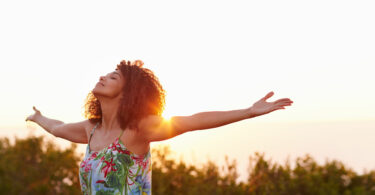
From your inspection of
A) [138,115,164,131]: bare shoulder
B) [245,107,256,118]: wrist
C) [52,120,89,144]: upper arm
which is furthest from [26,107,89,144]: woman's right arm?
[245,107,256,118]: wrist

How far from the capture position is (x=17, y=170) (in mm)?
7203

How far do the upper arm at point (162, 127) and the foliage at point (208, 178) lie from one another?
8.44ft

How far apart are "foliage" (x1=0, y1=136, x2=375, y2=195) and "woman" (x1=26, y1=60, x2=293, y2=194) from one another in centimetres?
241

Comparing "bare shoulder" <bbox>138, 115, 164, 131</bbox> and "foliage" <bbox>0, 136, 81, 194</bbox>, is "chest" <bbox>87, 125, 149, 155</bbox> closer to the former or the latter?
"bare shoulder" <bbox>138, 115, 164, 131</bbox>

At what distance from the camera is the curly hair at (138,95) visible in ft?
11.9

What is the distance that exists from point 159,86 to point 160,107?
0.19m

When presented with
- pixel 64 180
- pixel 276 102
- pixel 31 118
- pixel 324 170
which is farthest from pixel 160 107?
pixel 64 180

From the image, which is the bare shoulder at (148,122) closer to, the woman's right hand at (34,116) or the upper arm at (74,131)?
the upper arm at (74,131)

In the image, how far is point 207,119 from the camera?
3404mm

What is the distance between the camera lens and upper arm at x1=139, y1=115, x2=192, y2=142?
11.3 feet

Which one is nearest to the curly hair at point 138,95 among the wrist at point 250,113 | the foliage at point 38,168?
the wrist at point 250,113

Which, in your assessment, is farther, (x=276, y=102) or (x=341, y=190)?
(x=341, y=190)

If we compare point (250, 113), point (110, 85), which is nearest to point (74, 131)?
point (110, 85)

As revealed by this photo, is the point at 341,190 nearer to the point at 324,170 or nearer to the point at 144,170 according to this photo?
the point at 324,170
